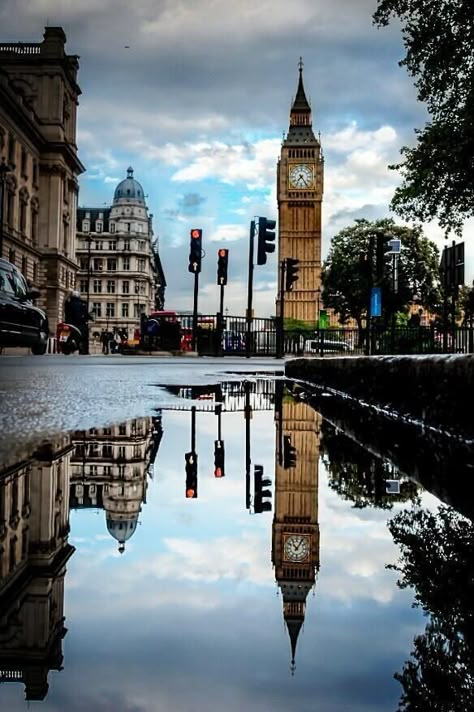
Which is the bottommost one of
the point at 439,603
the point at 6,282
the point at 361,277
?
the point at 439,603

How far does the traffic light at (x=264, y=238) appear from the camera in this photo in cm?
2217

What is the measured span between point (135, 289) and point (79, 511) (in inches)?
4168

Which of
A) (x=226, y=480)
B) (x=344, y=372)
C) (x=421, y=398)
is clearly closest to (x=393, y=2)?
(x=344, y=372)

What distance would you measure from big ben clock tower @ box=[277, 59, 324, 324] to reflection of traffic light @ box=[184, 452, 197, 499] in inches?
4455

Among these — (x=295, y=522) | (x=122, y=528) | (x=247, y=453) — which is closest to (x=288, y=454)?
(x=247, y=453)

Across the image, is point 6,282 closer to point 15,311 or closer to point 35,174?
point 15,311

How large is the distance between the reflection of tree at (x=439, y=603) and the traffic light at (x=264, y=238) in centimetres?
2068

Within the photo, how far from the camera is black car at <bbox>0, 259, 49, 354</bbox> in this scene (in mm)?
14184

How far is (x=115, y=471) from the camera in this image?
85.7 inches

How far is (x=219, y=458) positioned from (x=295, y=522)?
103cm

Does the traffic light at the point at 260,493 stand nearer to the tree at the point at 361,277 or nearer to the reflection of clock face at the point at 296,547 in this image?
the reflection of clock face at the point at 296,547

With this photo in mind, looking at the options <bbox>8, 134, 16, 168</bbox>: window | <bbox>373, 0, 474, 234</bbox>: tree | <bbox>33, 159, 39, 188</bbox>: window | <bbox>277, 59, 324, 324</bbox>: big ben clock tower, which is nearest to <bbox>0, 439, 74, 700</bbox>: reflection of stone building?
<bbox>373, 0, 474, 234</bbox>: tree

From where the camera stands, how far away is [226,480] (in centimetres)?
216

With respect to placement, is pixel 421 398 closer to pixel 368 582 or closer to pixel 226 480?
pixel 226 480
